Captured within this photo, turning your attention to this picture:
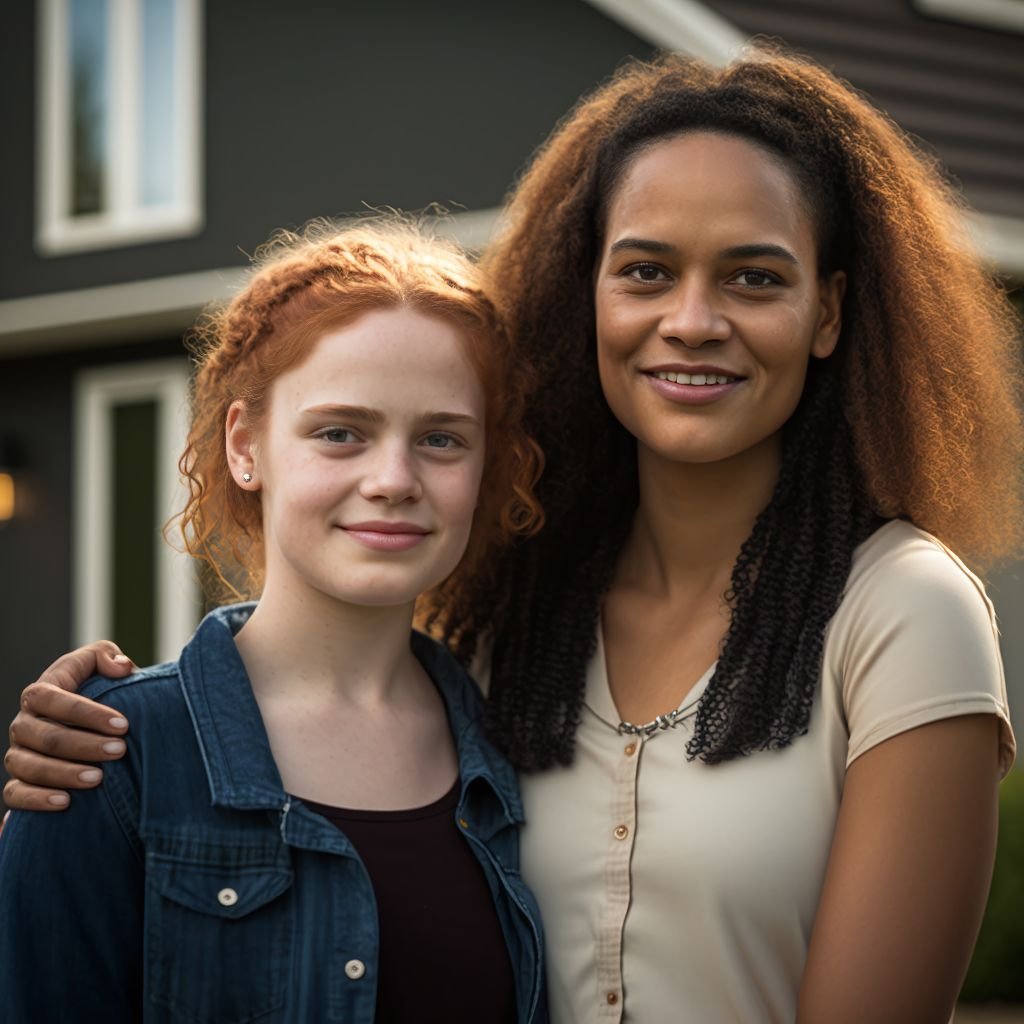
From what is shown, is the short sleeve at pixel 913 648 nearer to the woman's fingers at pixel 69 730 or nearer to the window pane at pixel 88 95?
the woman's fingers at pixel 69 730

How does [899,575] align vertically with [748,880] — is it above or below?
above

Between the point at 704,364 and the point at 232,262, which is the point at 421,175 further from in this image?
the point at 704,364

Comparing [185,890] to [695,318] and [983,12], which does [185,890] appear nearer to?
[695,318]

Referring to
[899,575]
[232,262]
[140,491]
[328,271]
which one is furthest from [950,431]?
[140,491]

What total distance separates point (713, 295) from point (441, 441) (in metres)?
0.54

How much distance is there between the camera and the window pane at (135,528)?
32.3ft

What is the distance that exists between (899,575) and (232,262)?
23.0 feet

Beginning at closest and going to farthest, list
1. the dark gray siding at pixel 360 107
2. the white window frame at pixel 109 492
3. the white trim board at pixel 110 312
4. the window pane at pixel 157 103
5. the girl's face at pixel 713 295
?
the girl's face at pixel 713 295, the dark gray siding at pixel 360 107, the white trim board at pixel 110 312, the white window frame at pixel 109 492, the window pane at pixel 157 103

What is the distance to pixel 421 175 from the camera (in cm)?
866

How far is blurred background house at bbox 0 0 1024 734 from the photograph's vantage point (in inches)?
297

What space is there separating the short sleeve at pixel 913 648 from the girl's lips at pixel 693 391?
38 cm

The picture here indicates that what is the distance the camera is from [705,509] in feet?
10.3

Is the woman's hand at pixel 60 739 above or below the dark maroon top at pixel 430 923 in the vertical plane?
above

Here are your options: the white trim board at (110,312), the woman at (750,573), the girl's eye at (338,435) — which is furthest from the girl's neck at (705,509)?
the white trim board at (110,312)
